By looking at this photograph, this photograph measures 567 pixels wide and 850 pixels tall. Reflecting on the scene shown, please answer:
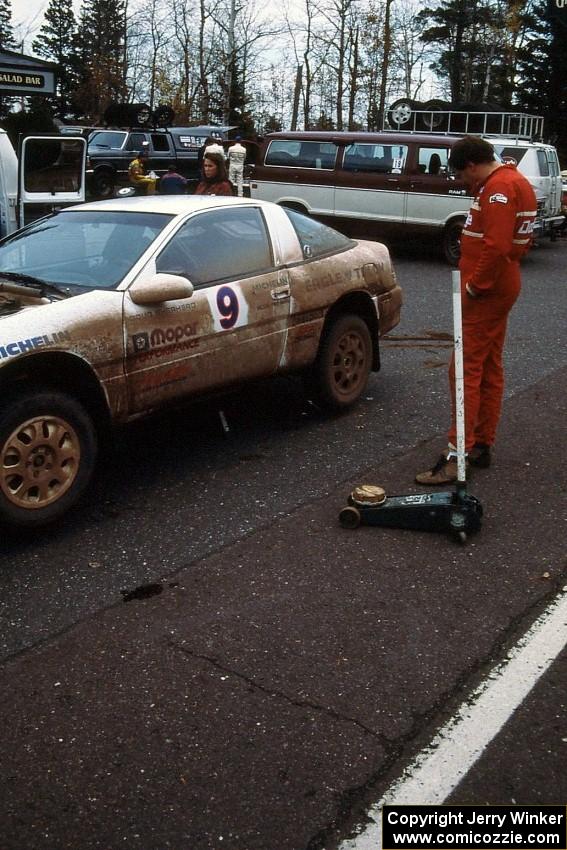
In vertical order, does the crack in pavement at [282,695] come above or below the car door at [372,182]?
below

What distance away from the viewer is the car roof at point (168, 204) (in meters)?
5.41

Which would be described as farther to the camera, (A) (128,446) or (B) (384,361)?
(B) (384,361)

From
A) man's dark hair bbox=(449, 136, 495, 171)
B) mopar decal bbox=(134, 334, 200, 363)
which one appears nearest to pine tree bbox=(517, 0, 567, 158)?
man's dark hair bbox=(449, 136, 495, 171)

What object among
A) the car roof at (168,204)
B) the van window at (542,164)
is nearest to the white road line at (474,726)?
the car roof at (168,204)

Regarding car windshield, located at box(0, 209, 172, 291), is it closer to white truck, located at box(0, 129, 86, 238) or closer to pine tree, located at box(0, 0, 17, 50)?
white truck, located at box(0, 129, 86, 238)

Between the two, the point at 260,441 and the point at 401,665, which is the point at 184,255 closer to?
the point at 260,441

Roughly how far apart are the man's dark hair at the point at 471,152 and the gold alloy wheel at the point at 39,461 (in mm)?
2486

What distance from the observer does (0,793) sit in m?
2.62

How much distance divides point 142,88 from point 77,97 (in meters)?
6.47

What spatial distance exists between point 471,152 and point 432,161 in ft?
34.7

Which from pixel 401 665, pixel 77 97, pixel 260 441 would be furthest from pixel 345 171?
pixel 77 97

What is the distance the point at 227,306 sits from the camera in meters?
5.21

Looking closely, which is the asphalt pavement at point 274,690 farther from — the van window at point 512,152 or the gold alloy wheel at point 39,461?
the van window at point 512,152

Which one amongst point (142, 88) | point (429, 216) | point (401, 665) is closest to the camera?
point (401, 665)
